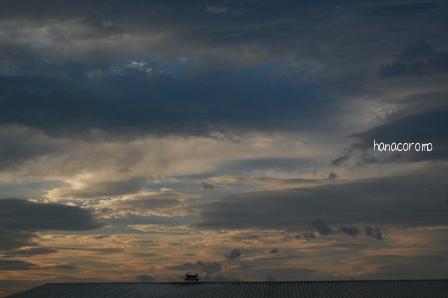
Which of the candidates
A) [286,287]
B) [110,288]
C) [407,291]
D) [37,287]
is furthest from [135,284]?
[407,291]

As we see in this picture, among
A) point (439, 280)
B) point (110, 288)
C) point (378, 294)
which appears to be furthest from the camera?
point (110, 288)

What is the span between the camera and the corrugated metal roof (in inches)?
3885

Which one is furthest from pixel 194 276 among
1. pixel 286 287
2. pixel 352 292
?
pixel 352 292

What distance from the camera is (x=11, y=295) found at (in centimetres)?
11644

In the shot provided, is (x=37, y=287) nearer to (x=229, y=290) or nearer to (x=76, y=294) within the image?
(x=76, y=294)

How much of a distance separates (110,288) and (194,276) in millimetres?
13877

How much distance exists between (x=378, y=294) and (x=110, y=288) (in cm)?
4331

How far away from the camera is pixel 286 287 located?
103750mm

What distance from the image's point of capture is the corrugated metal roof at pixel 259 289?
324 feet

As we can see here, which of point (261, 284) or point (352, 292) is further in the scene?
point (261, 284)

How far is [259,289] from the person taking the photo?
103 meters

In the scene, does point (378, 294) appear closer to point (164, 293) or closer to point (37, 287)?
point (164, 293)

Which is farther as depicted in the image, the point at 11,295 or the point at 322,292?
the point at 11,295

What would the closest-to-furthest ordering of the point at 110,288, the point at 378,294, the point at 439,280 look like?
the point at 378,294 < the point at 439,280 < the point at 110,288
